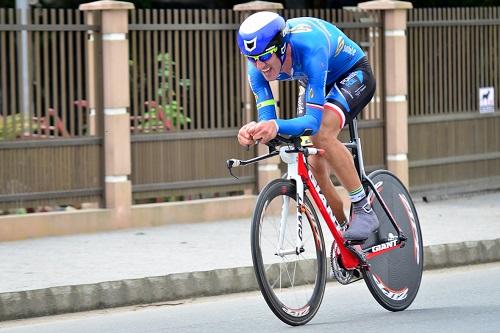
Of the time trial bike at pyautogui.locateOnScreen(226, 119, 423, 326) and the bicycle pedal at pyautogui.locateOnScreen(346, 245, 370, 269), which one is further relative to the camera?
the bicycle pedal at pyautogui.locateOnScreen(346, 245, 370, 269)

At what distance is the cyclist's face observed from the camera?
24.5 feet

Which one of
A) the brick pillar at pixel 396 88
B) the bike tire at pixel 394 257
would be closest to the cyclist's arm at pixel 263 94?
the bike tire at pixel 394 257

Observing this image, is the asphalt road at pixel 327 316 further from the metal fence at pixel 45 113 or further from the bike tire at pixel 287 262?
the metal fence at pixel 45 113

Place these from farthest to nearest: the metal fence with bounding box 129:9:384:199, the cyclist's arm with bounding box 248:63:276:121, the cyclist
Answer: the metal fence with bounding box 129:9:384:199 → the cyclist's arm with bounding box 248:63:276:121 → the cyclist

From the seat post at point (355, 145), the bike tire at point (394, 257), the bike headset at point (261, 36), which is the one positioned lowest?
the bike tire at point (394, 257)

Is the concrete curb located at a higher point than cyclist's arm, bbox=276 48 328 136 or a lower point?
lower

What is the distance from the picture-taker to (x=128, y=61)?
1304 cm

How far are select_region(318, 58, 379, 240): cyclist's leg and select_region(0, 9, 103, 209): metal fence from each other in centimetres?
491

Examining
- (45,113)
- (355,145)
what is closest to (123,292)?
(355,145)

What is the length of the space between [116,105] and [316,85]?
223 inches

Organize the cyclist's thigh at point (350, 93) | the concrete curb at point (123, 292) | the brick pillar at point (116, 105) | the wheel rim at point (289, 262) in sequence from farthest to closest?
Answer: the brick pillar at point (116, 105), the concrete curb at point (123, 292), the cyclist's thigh at point (350, 93), the wheel rim at point (289, 262)

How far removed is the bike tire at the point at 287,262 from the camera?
749 cm

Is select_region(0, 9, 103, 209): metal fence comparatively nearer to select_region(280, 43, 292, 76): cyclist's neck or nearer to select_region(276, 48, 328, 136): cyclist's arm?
select_region(280, 43, 292, 76): cyclist's neck

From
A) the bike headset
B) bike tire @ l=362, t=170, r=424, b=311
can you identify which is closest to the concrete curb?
bike tire @ l=362, t=170, r=424, b=311
